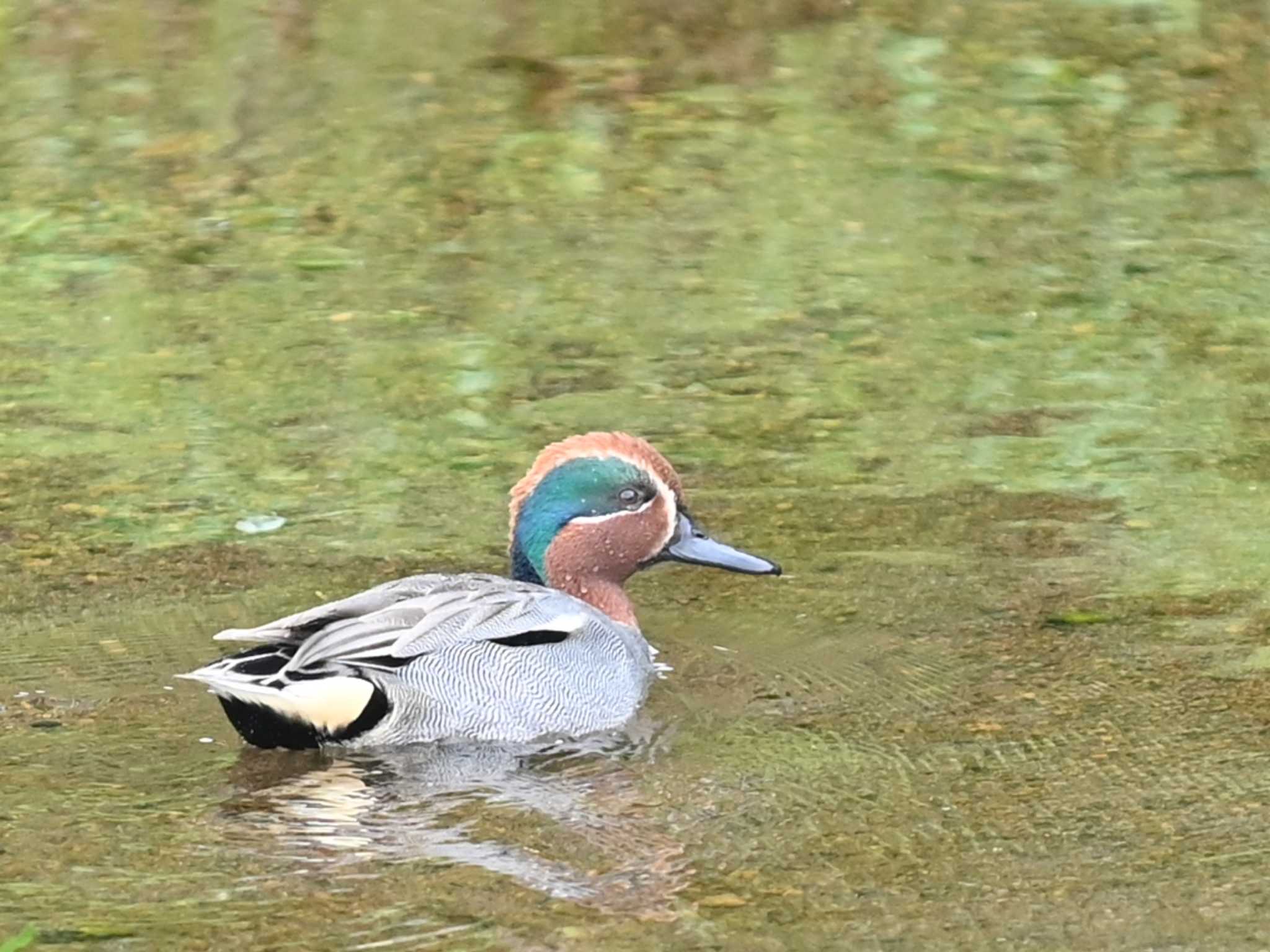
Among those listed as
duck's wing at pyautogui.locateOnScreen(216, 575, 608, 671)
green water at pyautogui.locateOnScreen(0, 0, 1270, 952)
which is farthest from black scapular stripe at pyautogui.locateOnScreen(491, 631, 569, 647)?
green water at pyautogui.locateOnScreen(0, 0, 1270, 952)

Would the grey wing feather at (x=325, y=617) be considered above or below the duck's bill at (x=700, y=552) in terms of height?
above

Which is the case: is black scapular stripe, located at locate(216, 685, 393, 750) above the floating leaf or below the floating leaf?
above

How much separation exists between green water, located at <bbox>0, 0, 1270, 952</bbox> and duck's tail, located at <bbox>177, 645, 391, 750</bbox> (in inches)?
3.3

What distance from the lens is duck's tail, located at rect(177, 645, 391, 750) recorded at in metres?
6.12

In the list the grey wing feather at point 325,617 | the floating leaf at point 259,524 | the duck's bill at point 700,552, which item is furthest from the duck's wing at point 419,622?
the floating leaf at point 259,524

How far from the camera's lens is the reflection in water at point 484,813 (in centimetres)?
543

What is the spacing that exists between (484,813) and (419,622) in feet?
2.52

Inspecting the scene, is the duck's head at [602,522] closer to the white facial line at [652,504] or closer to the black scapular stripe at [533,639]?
the white facial line at [652,504]

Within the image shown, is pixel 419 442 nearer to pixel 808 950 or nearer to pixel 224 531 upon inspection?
pixel 224 531

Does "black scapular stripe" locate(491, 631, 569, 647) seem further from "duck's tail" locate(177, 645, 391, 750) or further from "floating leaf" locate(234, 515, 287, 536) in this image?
"floating leaf" locate(234, 515, 287, 536)

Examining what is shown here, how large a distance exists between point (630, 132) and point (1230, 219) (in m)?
3.24

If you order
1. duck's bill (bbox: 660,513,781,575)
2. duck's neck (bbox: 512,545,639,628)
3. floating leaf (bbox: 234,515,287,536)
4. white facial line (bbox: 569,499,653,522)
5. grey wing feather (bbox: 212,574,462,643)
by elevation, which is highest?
grey wing feather (bbox: 212,574,462,643)

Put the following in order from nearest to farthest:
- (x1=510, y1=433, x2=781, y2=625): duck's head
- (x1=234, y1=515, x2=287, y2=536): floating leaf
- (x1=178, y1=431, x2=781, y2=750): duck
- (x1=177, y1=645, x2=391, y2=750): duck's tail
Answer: (x1=177, y1=645, x2=391, y2=750): duck's tail, (x1=178, y1=431, x2=781, y2=750): duck, (x1=510, y1=433, x2=781, y2=625): duck's head, (x1=234, y1=515, x2=287, y2=536): floating leaf

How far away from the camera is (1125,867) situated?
17.7ft
